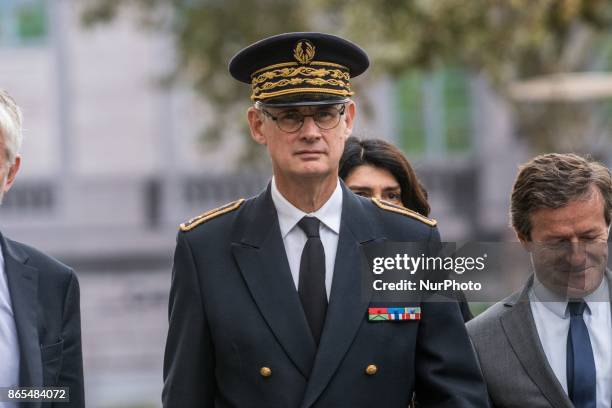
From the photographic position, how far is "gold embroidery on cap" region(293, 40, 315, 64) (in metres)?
4.05

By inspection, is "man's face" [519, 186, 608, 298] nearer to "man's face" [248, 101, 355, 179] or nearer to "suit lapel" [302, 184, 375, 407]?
"suit lapel" [302, 184, 375, 407]

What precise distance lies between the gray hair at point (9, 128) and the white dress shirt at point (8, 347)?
0.39 metres

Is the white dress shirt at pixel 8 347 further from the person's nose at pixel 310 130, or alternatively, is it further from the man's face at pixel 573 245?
→ the man's face at pixel 573 245

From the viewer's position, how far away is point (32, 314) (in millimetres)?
3902

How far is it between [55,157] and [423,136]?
306 inches

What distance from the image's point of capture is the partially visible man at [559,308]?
3971mm

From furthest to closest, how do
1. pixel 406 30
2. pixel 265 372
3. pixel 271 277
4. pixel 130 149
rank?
pixel 130 149, pixel 406 30, pixel 271 277, pixel 265 372

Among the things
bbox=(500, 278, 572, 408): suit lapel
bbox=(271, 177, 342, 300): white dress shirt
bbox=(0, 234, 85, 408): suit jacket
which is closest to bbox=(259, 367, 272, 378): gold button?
bbox=(271, 177, 342, 300): white dress shirt

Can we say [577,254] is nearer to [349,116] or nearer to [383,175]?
[349,116]

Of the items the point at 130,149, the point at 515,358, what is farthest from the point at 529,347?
the point at 130,149

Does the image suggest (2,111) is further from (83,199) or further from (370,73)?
(83,199)

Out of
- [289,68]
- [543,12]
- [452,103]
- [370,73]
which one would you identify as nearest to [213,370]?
[289,68]

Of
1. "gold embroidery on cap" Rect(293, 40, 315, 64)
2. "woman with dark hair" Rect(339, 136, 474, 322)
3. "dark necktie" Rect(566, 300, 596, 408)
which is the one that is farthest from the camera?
"woman with dark hair" Rect(339, 136, 474, 322)

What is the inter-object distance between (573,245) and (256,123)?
97 centimetres
